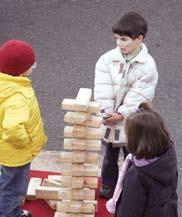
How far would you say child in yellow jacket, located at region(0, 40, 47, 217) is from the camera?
355 centimetres

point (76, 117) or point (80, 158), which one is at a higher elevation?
point (76, 117)

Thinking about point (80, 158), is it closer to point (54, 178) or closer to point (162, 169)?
point (54, 178)

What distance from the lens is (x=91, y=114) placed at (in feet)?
12.8

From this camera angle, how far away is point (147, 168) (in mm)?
3053

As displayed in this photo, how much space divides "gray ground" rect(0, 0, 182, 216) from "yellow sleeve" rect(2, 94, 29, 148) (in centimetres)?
174

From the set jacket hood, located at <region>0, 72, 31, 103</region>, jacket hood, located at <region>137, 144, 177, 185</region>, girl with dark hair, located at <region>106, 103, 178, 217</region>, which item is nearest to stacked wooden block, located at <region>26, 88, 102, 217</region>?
jacket hood, located at <region>0, 72, 31, 103</region>

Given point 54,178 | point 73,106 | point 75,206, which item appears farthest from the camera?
point 54,178

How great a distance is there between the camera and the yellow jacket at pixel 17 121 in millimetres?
3530

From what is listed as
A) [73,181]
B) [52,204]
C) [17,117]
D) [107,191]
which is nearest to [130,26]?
[17,117]

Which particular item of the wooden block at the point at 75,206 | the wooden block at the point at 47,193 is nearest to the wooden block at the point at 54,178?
the wooden block at the point at 47,193

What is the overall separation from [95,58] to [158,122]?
3927mm

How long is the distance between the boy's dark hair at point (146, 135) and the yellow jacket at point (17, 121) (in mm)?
794

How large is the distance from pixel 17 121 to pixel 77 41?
3938 millimetres

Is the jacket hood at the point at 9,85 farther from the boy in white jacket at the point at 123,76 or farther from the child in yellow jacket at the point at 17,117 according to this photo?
the boy in white jacket at the point at 123,76
